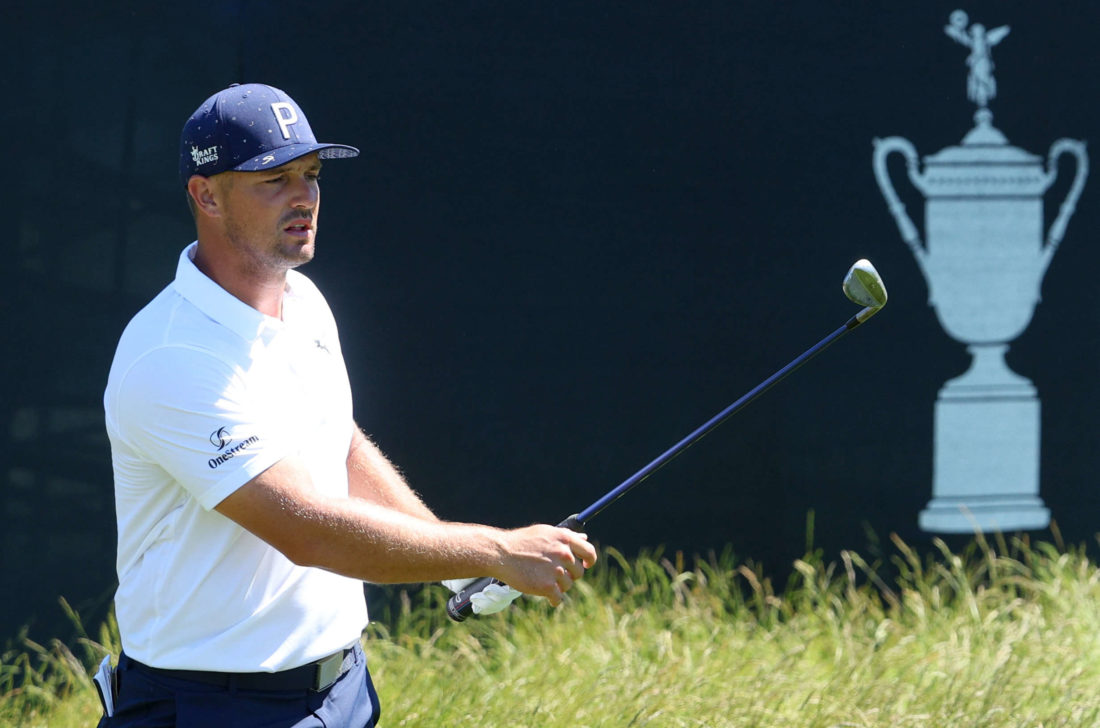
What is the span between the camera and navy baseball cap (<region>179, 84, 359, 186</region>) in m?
2.61

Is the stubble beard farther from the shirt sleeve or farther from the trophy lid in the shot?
the trophy lid

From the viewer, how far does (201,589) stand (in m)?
2.53

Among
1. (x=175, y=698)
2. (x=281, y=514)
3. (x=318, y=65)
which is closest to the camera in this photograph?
(x=281, y=514)

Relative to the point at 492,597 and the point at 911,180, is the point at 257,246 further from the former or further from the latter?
the point at 911,180

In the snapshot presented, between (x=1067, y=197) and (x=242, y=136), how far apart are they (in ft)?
11.0

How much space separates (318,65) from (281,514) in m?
2.27

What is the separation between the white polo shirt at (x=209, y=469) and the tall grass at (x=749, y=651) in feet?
3.73

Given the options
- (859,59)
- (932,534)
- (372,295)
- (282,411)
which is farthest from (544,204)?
(282,411)

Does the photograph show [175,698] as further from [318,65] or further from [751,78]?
[751,78]

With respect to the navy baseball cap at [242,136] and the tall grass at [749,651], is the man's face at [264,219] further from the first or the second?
the tall grass at [749,651]

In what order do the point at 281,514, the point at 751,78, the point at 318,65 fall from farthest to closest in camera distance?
1. the point at 751,78
2. the point at 318,65
3. the point at 281,514

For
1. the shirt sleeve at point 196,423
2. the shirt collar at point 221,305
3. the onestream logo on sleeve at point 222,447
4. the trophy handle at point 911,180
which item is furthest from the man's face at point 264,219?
the trophy handle at point 911,180

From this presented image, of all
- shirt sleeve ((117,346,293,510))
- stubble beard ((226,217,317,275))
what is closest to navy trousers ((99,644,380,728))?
shirt sleeve ((117,346,293,510))

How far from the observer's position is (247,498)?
2.39 meters
